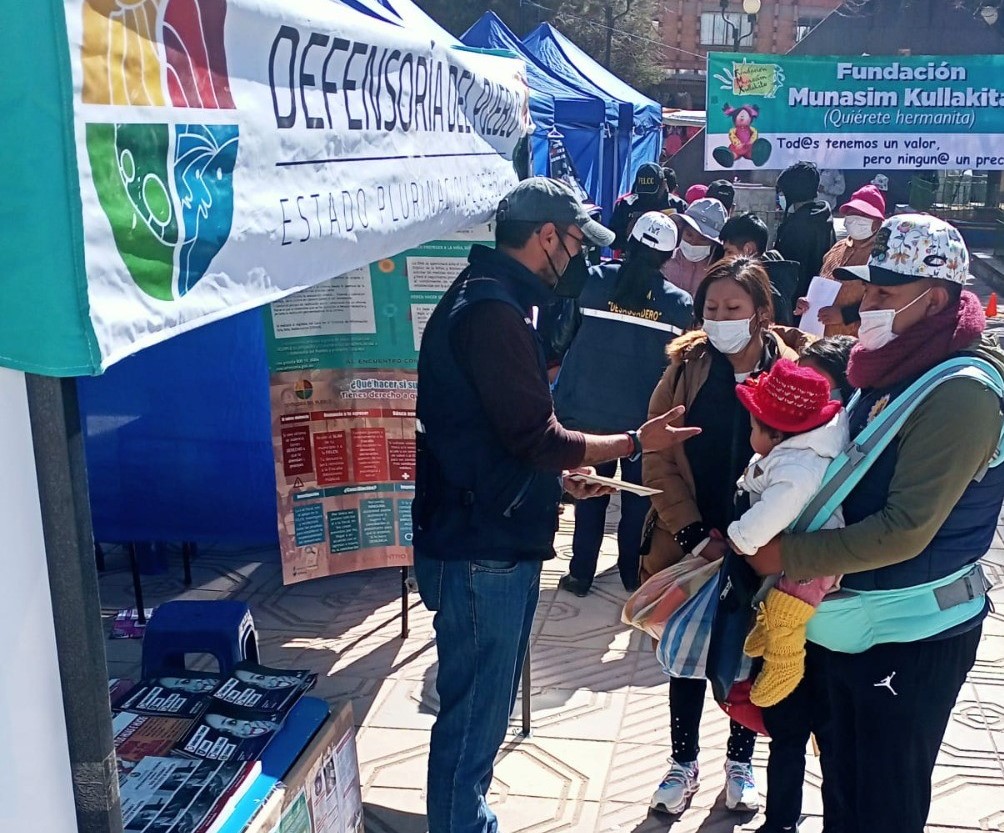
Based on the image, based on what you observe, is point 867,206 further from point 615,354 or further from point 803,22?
point 803,22

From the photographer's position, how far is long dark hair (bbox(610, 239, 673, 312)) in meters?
4.19

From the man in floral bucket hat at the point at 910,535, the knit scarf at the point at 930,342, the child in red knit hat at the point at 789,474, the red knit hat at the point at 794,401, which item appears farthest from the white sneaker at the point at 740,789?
the knit scarf at the point at 930,342

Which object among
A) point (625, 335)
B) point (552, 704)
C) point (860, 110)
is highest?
point (860, 110)

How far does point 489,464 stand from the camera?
237 centimetres

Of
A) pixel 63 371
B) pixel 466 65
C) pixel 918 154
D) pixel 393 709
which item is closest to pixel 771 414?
pixel 466 65

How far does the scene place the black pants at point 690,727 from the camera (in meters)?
3.03

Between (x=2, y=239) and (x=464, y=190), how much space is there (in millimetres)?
1954

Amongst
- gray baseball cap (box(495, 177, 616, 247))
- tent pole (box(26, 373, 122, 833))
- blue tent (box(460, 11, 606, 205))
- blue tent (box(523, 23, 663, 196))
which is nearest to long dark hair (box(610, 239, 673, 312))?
gray baseball cap (box(495, 177, 616, 247))

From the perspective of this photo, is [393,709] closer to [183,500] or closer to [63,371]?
[183,500]

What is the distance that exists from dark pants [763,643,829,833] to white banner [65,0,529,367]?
1.57m

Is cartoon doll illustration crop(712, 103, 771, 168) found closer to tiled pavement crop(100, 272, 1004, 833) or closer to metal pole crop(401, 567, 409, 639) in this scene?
tiled pavement crop(100, 272, 1004, 833)

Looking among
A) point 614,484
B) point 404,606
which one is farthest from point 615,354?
point 614,484

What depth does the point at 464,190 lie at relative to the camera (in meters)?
2.97

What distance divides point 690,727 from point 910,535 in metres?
1.30
